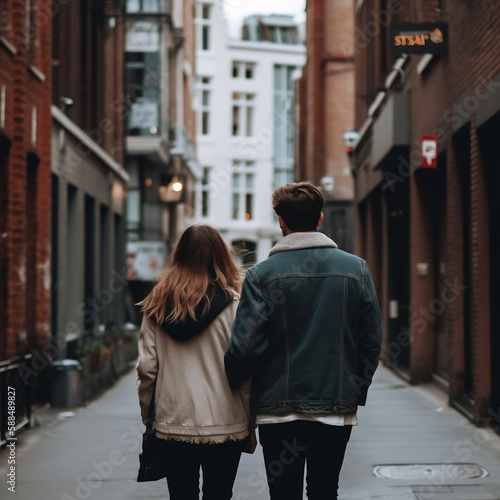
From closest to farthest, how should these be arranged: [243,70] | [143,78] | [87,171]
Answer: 1. [87,171]
2. [143,78]
3. [243,70]

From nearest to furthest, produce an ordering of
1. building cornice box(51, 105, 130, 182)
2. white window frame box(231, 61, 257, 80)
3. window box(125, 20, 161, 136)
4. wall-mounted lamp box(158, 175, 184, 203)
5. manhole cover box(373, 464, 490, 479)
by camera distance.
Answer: manhole cover box(373, 464, 490, 479) → building cornice box(51, 105, 130, 182) → wall-mounted lamp box(158, 175, 184, 203) → window box(125, 20, 161, 136) → white window frame box(231, 61, 257, 80)

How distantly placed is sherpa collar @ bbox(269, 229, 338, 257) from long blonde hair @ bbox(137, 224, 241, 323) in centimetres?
28

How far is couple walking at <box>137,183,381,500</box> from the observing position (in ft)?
12.7

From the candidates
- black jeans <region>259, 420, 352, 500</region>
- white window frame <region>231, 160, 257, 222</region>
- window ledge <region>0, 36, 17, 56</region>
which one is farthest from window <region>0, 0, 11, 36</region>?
white window frame <region>231, 160, 257, 222</region>

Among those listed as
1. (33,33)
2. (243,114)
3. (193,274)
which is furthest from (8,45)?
(243,114)

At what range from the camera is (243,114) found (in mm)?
57094

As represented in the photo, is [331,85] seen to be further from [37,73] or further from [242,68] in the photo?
[37,73]

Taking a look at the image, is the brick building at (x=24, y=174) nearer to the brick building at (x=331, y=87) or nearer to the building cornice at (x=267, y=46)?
the brick building at (x=331, y=87)

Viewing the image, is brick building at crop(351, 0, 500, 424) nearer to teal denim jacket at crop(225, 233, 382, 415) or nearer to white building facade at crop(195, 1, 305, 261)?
teal denim jacket at crop(225, 233, 382, 415)

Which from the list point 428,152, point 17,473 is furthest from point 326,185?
point 17,473

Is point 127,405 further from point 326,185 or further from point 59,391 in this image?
point 326,185

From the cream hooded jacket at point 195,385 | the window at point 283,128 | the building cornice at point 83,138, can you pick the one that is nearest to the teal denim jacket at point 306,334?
the cream hooded jacket at point 195,385

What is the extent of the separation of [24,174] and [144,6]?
19661mm

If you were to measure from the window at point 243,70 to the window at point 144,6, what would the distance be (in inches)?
1073
